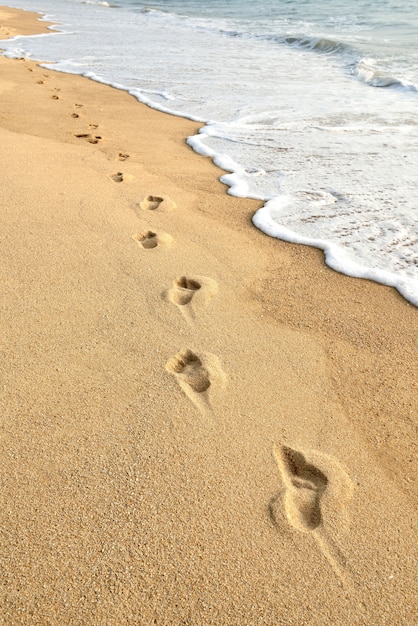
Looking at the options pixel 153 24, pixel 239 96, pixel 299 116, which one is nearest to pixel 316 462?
pixel 299 116

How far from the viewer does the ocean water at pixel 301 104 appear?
3.49m

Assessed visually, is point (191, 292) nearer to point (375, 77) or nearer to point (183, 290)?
point (183, 290)

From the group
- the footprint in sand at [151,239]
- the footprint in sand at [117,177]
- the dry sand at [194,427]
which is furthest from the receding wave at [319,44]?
the footprint in sand at [151,239]

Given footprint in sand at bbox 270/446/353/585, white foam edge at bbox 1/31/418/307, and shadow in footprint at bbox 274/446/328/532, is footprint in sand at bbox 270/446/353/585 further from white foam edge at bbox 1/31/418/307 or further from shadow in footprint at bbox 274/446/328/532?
white foam edge at bbox 1/31/418/307

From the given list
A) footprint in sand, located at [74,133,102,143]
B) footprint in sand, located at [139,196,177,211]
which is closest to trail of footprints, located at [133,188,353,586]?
footprint in sand, located at [139,196,177,211]

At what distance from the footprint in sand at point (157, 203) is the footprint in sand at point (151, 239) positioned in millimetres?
403

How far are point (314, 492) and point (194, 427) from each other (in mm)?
479

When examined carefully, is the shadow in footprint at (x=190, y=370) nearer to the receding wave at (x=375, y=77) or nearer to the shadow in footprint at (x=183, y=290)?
the shadow in footprint at (x=183, y=290)

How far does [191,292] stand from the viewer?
8.79ft

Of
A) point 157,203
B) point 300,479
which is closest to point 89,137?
point 157,203

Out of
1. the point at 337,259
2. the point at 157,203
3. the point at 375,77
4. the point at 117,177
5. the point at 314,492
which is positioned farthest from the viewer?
the point at 375,77

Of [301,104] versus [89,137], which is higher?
[301,104]

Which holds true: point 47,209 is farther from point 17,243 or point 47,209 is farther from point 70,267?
point 70,267

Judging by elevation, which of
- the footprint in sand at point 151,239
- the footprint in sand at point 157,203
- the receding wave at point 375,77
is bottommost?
the footprint in sand at point 151,239
